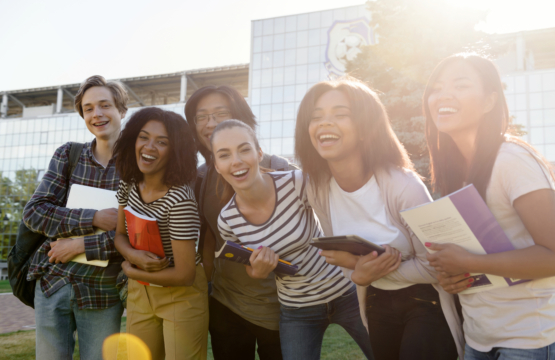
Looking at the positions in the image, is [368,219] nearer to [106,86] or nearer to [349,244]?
[349,244]

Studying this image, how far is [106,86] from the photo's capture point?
12.2 ft

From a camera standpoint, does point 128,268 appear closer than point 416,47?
Yes

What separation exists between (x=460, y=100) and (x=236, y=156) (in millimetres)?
1527

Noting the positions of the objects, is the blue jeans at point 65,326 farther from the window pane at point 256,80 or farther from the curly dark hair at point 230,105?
the window pane at point 256,80

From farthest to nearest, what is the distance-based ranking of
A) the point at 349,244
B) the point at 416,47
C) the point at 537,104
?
the point at 537,104 < the point at 416,47 < the point at 349,244

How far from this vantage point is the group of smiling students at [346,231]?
75.7 inches

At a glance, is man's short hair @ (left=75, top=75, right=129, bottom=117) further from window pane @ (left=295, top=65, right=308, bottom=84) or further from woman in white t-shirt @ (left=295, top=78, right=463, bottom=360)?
window pane @ (left=295, top=65, right=308, bottom=84)

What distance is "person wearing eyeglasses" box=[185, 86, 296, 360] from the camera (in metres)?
3.22

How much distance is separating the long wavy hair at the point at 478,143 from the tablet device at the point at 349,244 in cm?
63

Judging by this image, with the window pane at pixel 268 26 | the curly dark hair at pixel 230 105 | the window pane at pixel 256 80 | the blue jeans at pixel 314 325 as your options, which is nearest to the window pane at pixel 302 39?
the window pane at pixel 268 26

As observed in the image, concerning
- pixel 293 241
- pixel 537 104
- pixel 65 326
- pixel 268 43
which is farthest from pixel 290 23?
pixel 65 326

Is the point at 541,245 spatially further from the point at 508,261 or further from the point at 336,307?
the point at 336,307

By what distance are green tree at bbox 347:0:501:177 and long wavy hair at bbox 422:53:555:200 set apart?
1204cm

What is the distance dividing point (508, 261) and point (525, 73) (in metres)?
35.8
